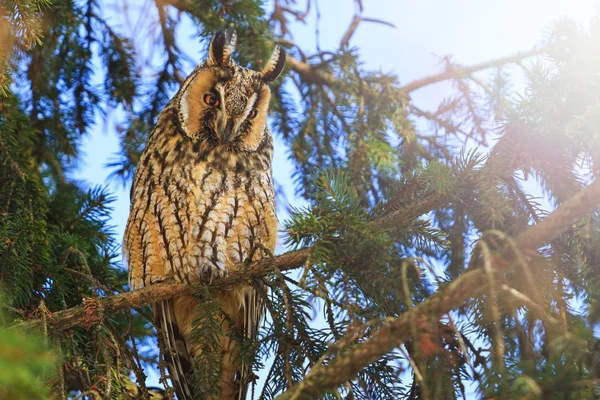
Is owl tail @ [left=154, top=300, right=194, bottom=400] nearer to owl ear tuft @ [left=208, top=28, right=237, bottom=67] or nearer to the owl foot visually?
the owl foot

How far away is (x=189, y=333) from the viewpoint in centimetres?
236

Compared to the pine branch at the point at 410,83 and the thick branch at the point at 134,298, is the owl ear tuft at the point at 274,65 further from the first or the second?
the thick branch at the point at 134,298

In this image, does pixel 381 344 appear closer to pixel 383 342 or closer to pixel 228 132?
pixel 383 342

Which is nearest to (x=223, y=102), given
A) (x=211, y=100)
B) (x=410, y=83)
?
(x=211, y=100)

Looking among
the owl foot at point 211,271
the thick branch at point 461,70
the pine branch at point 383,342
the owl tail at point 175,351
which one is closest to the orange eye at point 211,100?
the owl foot at point 211,271

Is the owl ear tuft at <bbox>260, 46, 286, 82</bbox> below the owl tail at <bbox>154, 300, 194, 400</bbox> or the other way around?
the other way around

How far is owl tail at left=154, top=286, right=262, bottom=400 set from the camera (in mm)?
2262

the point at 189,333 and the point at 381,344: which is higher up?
the point at 189,333

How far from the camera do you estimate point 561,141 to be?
1532 mm

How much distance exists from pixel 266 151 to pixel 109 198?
673 millimetres

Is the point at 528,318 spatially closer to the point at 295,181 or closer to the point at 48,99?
the point at 295,181

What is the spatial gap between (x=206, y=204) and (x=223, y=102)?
0.41 metres

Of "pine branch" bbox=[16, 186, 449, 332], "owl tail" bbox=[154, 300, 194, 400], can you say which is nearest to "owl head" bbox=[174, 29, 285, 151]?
"pine branch" bbox=[16, 186, 449, 332]

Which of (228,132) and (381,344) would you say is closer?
(381,344)
